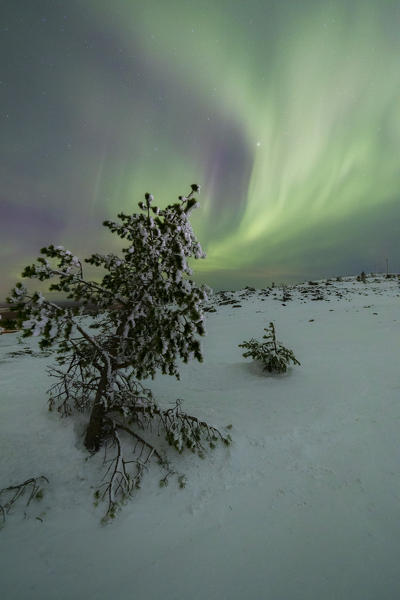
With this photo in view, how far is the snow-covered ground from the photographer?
103 inches

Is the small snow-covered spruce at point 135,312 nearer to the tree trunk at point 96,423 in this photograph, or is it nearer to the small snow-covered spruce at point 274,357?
the tree trunk at point 96,423

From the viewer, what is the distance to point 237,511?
11.1 feet

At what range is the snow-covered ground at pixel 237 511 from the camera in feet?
8.61

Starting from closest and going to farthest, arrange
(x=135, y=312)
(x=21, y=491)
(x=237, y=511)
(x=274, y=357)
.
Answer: (x=237, y=511) → (x=21, y=491) → (x=135, y=312) → (x=274, y=357)

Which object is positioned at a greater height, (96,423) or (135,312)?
(135,312)

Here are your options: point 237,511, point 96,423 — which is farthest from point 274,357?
point 96,423

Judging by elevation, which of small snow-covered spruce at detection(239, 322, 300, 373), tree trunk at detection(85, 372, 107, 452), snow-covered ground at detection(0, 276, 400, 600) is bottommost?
snow-covered ground at detection(0, 276, 400, 600)

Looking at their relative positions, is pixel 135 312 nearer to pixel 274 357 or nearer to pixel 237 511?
Answer: pixel 237 511

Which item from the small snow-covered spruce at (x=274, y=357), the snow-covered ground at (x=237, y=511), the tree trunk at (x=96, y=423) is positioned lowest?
the snow-covered ground at (x=237, y=511)

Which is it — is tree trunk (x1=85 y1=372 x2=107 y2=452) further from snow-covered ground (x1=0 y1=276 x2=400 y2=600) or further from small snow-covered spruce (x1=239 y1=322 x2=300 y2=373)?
small snow-covered spruce (x1=239 y1=322 x2=300 y2=373)

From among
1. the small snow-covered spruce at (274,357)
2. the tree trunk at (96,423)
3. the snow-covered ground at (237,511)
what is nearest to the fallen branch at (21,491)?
the snow-covered ground at (237,511)

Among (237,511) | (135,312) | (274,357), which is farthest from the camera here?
(274,357)

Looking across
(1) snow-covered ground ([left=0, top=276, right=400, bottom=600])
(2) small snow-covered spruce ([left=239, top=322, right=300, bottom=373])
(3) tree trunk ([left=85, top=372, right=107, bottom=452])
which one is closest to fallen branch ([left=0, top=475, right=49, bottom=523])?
(1) snow-covered ground ([left=0, top=276, right=400, bottom=600])

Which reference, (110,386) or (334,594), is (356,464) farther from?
(110,386)
